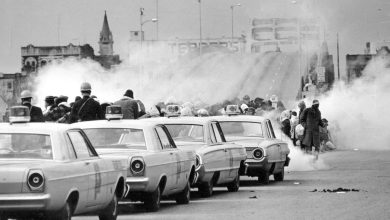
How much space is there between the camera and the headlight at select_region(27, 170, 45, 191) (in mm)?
13359

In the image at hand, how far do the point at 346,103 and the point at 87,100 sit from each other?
137 feet

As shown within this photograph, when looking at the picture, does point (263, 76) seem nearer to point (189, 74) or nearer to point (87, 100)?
point (189, 74)

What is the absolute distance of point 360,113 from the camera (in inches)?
2379

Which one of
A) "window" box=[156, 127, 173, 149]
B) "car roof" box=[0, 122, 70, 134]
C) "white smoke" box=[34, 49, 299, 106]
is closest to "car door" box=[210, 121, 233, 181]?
"window" box=[156, 127, 173, 149]

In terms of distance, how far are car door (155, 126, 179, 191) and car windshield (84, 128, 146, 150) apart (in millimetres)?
353

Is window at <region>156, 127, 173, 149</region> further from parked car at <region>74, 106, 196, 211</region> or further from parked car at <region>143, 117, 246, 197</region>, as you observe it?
parked car at <region>143, 117, 246, 197</region>

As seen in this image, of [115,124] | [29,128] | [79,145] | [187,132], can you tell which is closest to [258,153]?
[187,132]

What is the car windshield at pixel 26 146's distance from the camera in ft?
46.1

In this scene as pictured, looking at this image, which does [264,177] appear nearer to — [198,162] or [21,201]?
[198,162]

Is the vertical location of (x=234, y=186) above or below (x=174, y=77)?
below

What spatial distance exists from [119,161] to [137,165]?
1.28 m

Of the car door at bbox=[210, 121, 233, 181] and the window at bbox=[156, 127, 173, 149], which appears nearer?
the window at bbox=[156, 127, 173, 149]

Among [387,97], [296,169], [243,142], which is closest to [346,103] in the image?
[387,97]

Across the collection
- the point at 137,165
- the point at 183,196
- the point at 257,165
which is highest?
the point at 137,165
